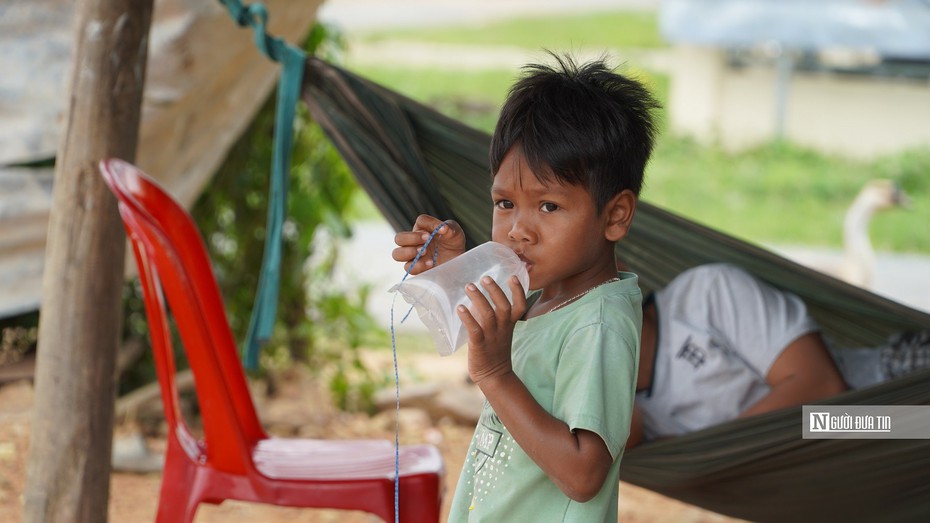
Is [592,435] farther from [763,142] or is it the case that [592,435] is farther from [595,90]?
[763,142]

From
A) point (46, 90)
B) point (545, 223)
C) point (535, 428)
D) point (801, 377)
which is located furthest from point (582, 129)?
point (46, 90)

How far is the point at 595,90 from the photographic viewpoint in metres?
1.40

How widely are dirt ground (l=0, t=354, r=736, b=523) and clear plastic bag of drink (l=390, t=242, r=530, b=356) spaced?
1.53m

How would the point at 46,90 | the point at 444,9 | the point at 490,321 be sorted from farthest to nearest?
the point at 444,9 < the point at 46,90 < the point at 490,321

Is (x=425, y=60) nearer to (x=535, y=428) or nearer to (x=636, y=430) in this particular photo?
(x=636, y=430)

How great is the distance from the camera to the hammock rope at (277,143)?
2.44 metres

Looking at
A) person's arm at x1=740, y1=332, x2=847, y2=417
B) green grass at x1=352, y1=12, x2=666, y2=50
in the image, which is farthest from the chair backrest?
green grass at x1=352, y1=12, x2=666, y2=50

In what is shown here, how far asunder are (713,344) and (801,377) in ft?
0.62

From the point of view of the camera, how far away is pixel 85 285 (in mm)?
2090

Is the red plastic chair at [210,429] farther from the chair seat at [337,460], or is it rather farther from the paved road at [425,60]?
the paved road at [425,60]

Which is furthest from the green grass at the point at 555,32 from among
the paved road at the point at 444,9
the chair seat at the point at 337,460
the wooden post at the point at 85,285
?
the wooden post at the point at 85,285

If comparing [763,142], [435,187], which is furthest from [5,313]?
[763,142]

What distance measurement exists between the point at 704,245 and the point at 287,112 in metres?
0.95

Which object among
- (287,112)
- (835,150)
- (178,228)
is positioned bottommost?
(835,150)
